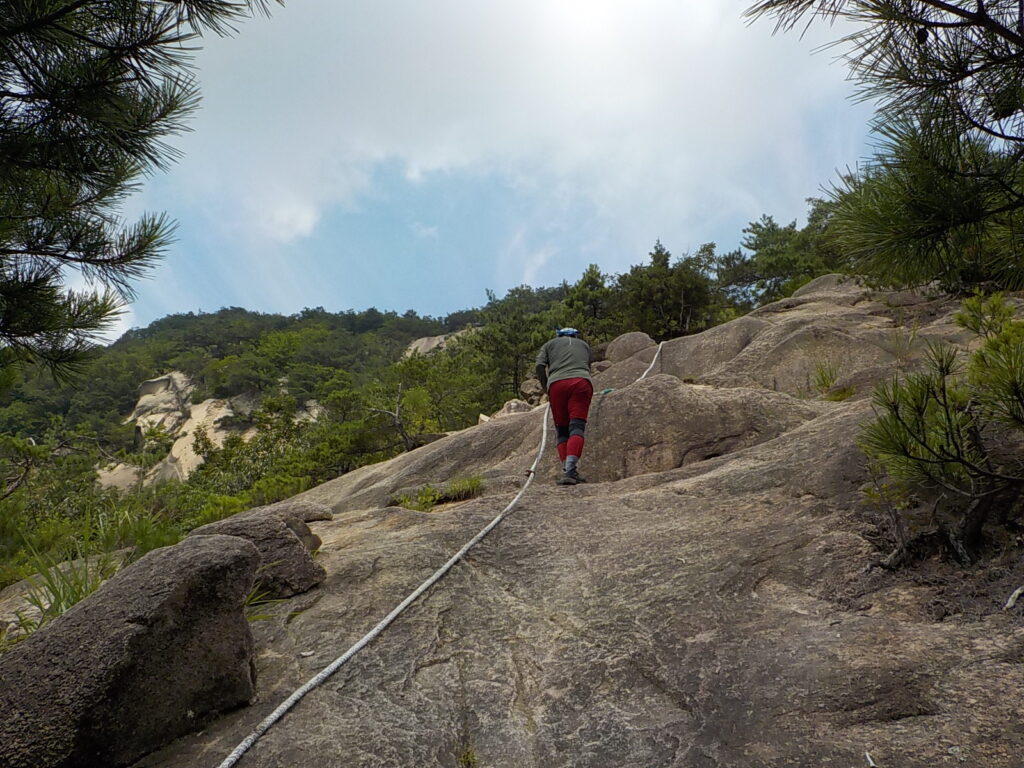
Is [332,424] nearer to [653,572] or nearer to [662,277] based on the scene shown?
[662,277]

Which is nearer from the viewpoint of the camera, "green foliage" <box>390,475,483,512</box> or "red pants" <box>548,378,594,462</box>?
"green foliage" <box>390,475,483,512</box>

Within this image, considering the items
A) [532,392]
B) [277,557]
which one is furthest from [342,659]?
[532,392]

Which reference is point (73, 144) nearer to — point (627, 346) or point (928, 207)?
point (928, 207)

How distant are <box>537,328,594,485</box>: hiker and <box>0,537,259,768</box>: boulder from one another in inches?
163

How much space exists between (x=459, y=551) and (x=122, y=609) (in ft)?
7.01

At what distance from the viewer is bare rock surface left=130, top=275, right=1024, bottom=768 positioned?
6.93 ft

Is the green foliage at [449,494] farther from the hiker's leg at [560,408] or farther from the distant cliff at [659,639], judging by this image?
the hiker's leg at [560,408]

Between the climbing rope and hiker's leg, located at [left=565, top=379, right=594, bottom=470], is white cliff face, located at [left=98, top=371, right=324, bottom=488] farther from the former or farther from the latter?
the climbing rope

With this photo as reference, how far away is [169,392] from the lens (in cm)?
5872

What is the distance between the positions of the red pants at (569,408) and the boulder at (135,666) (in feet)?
14.3

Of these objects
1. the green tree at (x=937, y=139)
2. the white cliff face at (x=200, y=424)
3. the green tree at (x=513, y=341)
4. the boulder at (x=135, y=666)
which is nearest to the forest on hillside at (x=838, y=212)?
the green tree at (x=937, y=139)

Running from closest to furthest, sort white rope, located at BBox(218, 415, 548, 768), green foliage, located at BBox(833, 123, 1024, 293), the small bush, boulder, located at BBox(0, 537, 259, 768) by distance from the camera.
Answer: boulder, located at BBox(0, 537, 259, 768) < white rope, located at BBox(218, 415, 548, 768) < green foliage, located at BBox(833, 123, 1024, 293) < the small bush

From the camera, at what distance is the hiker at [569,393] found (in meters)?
6.51

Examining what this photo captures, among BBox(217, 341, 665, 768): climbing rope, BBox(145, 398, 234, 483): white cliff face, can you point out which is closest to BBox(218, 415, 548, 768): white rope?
BBox(217, 341, 665, 768): climbing rope
